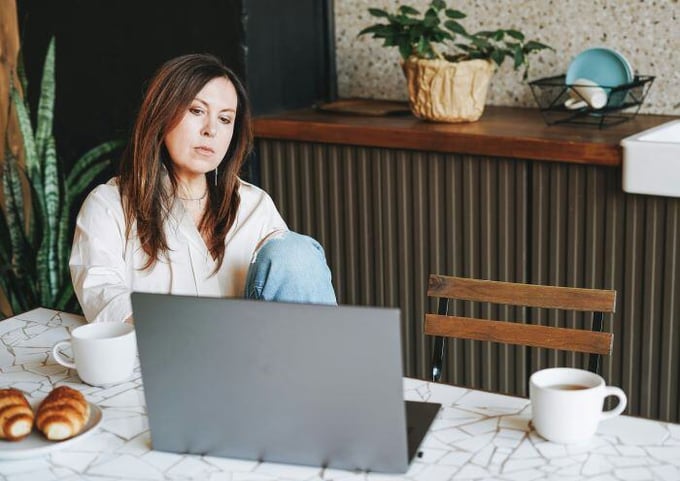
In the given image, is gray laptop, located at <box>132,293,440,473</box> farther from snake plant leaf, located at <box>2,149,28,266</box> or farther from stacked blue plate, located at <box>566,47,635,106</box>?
snake plant leaf, located at <box>2,149,28,266</box>

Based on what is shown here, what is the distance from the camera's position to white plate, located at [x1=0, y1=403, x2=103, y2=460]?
4.91ft

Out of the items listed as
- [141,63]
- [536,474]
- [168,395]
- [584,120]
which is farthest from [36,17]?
[536,474]

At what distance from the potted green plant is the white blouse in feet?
3.01

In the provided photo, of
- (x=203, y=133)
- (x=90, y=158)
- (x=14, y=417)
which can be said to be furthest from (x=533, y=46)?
(x=14, y=417)

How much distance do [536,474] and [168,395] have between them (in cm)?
51

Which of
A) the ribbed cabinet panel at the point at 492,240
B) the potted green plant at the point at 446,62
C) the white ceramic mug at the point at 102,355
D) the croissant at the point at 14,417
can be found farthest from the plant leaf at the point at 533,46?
the croissant at the point at 14,417

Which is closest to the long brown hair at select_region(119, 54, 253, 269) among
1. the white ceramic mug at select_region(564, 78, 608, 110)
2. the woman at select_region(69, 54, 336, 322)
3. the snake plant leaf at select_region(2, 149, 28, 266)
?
the woman at select_region(69, 54, 336, 322)

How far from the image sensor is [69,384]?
1.78 meters

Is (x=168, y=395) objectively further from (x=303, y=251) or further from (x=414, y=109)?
(x=414, y=109)

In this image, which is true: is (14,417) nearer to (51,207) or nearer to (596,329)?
(596,329)

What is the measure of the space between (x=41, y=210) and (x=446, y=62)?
4.70 feet

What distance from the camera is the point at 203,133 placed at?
2.28m

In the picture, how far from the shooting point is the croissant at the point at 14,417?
1.52 metres

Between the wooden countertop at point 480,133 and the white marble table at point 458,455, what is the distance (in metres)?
1.19
